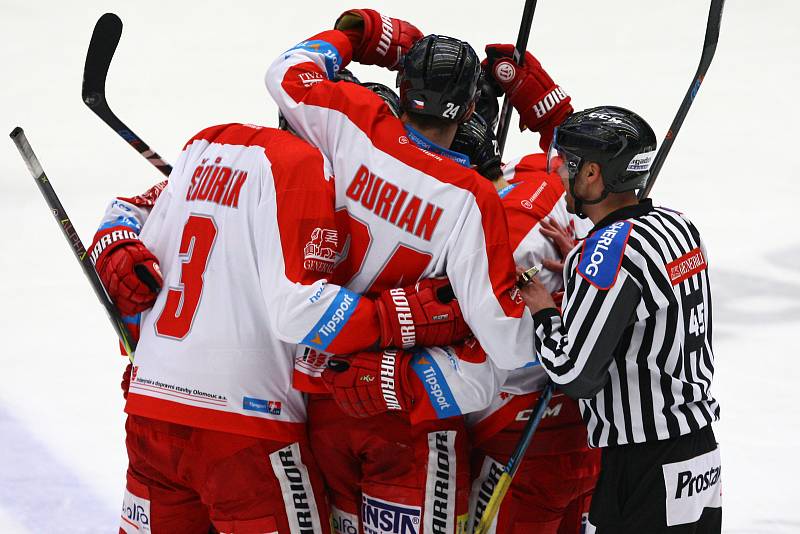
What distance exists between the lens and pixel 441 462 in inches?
96.7

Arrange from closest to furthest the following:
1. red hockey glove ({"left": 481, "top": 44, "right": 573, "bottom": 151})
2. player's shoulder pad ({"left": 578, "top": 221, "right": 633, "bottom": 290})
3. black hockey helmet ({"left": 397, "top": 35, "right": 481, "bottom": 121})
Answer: player's shoulder pad ({"left": 578, "top": 221, "right": 633, "bottom": 290}) < black hockey helmet ({"left": 397, "top": 35, "right": 481, "bottom": 121}) < red hockey glove ({"left": 481, "top": 44, "right": 573, "bottom": 151})

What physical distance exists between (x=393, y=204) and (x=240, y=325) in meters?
0.43

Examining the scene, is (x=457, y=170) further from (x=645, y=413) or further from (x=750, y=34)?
(x=750, y=34)

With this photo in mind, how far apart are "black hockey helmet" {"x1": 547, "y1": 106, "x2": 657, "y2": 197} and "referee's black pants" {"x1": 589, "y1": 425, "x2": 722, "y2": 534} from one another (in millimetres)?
538

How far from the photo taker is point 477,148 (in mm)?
2684

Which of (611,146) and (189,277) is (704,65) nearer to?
(611,146)

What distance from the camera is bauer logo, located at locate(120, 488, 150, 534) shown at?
8.49 ft

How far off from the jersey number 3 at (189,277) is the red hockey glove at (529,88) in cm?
115

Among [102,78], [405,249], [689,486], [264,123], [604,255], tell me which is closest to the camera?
[604,255]

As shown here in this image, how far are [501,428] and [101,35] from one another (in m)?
1.52

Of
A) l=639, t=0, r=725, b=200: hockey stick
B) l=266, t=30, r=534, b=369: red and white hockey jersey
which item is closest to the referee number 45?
l=266, t=30, r=534, b=369: red and white hockey jersey

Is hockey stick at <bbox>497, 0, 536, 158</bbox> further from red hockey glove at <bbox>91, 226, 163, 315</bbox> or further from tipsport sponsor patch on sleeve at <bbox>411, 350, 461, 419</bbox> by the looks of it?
red hockey glove at <bbox>91, 226, 163, 315</bbox>

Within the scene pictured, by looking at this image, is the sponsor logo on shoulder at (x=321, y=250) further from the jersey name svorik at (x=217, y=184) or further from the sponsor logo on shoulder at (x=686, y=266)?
the sponsor logo on shoulder at (x=686, y=266)

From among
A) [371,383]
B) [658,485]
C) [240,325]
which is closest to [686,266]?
[658,485]
